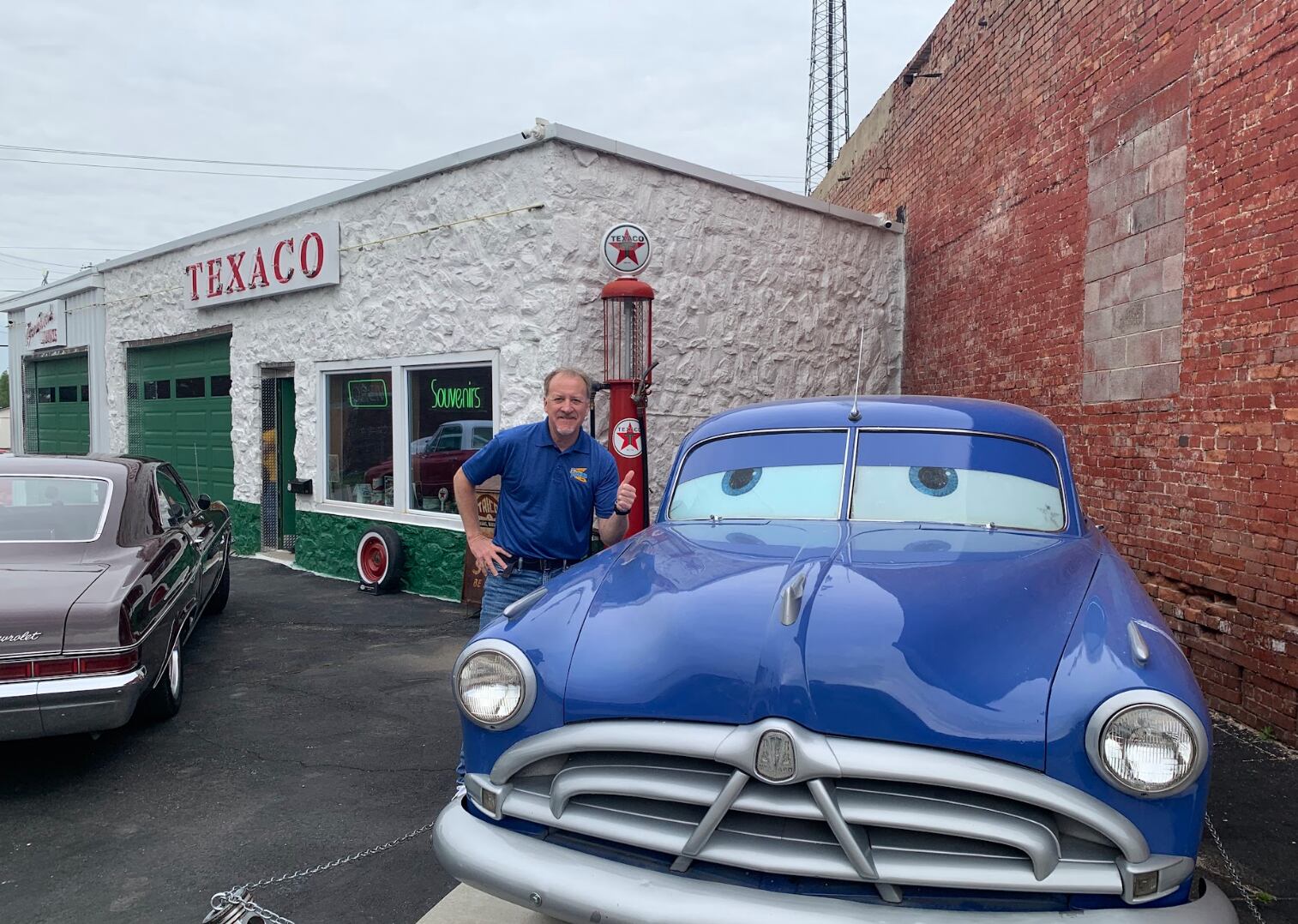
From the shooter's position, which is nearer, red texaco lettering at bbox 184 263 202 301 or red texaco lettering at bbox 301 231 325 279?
red texaco lettering at bbox 301 231 325 279

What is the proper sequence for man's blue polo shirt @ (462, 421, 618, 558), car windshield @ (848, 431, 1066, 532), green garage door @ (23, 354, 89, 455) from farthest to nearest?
green garage door @ (23, 354, 89, 455) < man's blue polo shirt @ (462, 421, 618, 558) < car windshield @ (848, 431, 1066, 532)

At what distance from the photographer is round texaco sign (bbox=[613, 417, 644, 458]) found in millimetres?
7074

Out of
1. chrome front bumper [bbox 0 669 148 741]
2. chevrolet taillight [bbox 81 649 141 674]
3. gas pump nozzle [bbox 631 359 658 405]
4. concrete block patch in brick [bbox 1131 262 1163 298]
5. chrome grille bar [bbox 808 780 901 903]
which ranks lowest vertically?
chrome front bumper [bbox 0 669 148 741]

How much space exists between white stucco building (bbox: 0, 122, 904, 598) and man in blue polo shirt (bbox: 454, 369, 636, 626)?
3464 mm

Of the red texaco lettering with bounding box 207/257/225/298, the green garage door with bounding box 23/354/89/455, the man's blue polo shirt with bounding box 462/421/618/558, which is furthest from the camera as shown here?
the green garage door with bounding box 23/354/89/455

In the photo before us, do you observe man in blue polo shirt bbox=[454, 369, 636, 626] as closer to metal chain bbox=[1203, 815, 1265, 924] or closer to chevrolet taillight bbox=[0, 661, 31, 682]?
chevrolet taillight bbox=[0, 661, 31, 682]

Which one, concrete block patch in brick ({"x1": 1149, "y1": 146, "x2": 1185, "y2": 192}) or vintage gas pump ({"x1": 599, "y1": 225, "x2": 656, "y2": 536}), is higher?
concrete block patch in brick ({"x1": 1149, "y1": 146, "x2": 1185, "y2": 192})

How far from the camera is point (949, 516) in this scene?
3.44m

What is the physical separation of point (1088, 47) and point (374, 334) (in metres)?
6.53

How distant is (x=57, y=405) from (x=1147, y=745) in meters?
18.0

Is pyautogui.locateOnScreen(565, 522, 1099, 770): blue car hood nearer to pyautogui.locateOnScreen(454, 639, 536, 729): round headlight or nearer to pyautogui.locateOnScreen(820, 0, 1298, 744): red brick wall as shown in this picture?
pyautogui.locateOnScreen(454, 639, 536, 729): round headlight

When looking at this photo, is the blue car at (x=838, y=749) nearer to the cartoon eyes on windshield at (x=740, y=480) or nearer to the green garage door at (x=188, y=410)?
the cartoon eyes on windshield at (x=740, y=480)

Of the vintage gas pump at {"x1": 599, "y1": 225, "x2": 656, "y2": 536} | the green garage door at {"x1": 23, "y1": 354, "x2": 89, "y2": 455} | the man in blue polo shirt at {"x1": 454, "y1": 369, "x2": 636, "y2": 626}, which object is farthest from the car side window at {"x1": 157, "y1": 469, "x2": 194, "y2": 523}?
the green garage door at {"x1": 23, "y1": 354, "x2": 89, "y2": 455}

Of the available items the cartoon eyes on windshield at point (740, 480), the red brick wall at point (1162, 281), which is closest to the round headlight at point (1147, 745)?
the cartoon eyes on windshield at point (740, 480)
